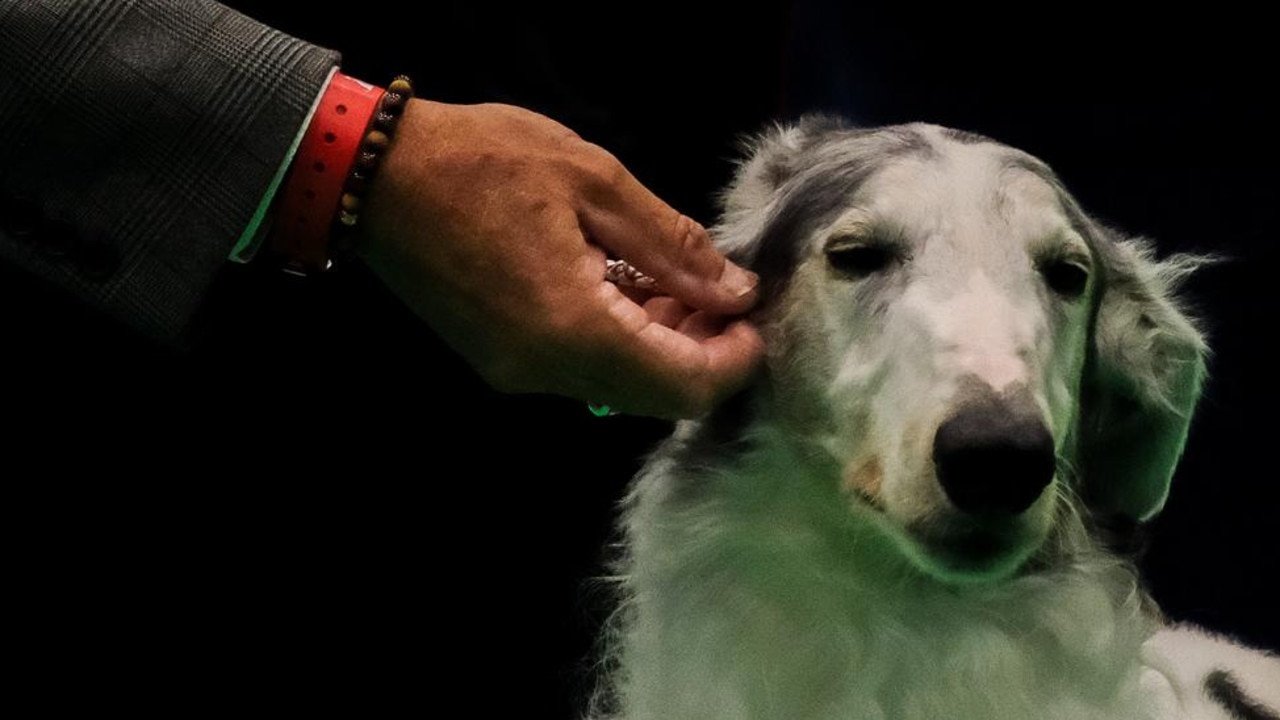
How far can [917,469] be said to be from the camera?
46.3 inches

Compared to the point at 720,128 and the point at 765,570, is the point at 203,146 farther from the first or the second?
the point at 720,128

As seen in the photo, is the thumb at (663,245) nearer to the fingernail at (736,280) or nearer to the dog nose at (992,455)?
the fingernail at (736,280)

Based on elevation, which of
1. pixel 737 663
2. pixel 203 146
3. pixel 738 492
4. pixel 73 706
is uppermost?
pixel 203 146

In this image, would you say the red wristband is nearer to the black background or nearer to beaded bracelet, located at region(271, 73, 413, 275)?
beaded bracelet, located at region(271, 73, 413, 275)

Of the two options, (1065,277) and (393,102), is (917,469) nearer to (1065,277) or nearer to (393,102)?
Result: (1065,277)

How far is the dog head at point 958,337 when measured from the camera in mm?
1164

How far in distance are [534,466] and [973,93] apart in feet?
3.99

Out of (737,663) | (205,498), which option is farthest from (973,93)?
(205,498)

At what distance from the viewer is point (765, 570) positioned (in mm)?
1494

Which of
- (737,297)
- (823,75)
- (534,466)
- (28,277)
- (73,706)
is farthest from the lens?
(823,75)

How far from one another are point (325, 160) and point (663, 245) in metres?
0.33

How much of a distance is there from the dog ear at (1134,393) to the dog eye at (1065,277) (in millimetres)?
210

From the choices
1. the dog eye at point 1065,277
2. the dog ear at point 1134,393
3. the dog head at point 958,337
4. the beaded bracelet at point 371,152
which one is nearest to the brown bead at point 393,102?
the beaded bracelet at point 371,152

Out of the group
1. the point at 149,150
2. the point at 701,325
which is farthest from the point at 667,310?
the point at 149,150
